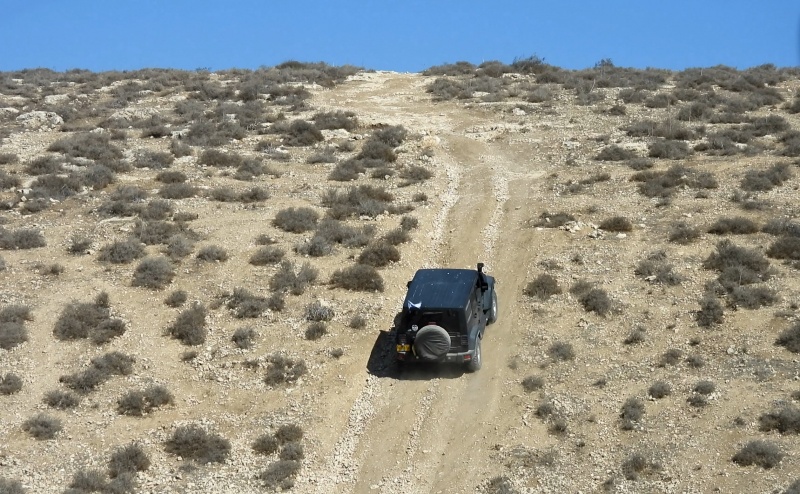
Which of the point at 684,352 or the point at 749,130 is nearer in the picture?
the point at 684,352

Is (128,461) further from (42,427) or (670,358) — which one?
(670,358)

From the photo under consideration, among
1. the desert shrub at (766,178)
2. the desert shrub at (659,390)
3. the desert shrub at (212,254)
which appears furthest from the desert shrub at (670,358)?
the desert shrub at (212,254)

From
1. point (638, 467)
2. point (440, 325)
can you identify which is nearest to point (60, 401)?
point (440, 325)

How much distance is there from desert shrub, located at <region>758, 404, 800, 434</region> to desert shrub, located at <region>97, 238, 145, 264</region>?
16939 mm

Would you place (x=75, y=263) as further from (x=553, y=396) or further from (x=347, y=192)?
(x=553, y=396)

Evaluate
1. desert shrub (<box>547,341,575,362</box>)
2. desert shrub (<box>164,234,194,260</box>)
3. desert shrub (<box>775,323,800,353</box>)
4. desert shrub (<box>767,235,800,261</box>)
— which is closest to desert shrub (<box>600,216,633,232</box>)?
desert shrub (<box>767,235,800,261</box>)

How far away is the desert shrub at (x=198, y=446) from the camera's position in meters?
17.2

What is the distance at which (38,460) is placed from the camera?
16844 millimetres

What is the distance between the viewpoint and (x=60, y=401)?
1842cm

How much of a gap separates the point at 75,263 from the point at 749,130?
25.9 metres

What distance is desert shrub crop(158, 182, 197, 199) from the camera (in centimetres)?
2936

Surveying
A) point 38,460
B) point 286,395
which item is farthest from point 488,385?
point 38,460

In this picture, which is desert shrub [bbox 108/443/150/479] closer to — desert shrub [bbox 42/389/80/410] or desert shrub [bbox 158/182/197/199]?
desert shrub [bbox 42/389/80/410]

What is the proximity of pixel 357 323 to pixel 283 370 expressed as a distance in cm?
240
